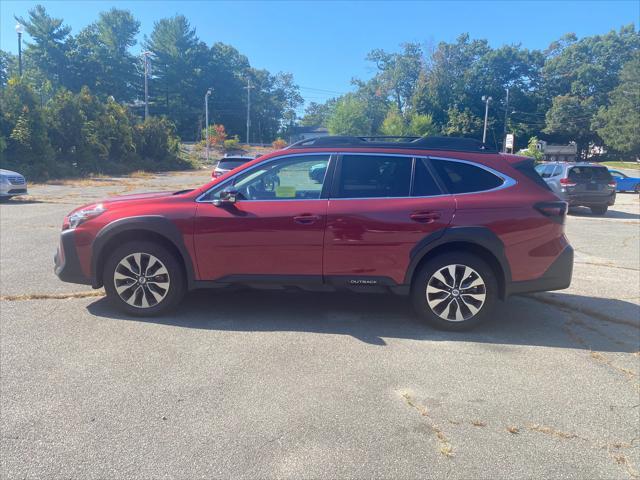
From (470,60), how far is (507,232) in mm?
94251

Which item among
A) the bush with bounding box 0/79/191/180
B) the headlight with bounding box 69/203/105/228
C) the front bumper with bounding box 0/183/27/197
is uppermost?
the bush with bounding box 0/79/191/180

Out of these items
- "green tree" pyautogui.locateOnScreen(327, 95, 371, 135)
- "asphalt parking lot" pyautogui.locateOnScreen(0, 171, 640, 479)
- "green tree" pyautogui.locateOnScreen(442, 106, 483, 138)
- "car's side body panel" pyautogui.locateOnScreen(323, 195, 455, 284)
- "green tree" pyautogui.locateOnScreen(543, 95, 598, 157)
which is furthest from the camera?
"green tree" pyautogui.locateOnScreen(327, 95, 371, 135)

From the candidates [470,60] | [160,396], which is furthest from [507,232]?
[470,60]

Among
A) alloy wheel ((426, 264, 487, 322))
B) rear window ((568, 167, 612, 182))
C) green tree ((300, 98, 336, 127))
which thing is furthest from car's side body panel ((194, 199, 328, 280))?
green tree ((300, 98, 336, 127))

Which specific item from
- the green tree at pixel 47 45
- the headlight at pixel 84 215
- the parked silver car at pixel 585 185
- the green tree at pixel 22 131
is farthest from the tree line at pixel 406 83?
the headlight at pixel 84 215

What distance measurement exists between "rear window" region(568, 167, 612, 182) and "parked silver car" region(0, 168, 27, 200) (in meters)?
17.7

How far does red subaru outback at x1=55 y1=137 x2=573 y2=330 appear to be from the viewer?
4492 millimetres

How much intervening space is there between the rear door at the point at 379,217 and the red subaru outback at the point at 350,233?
11 millimetres

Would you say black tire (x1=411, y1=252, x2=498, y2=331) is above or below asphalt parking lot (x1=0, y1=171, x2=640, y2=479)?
above

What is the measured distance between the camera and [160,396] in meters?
3.31

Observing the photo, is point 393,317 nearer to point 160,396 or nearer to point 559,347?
point 559,347

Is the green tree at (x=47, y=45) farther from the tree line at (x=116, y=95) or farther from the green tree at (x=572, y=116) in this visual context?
the green tree at (x=572, y=116)

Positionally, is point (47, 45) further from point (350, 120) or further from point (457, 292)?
point (457, 292)

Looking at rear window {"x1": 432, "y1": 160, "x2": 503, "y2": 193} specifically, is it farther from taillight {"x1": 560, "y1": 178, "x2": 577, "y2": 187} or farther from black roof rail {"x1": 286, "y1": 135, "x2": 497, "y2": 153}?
taillight {"x1": 560, "y1": 178, "x2": 577, "y2": 187}
